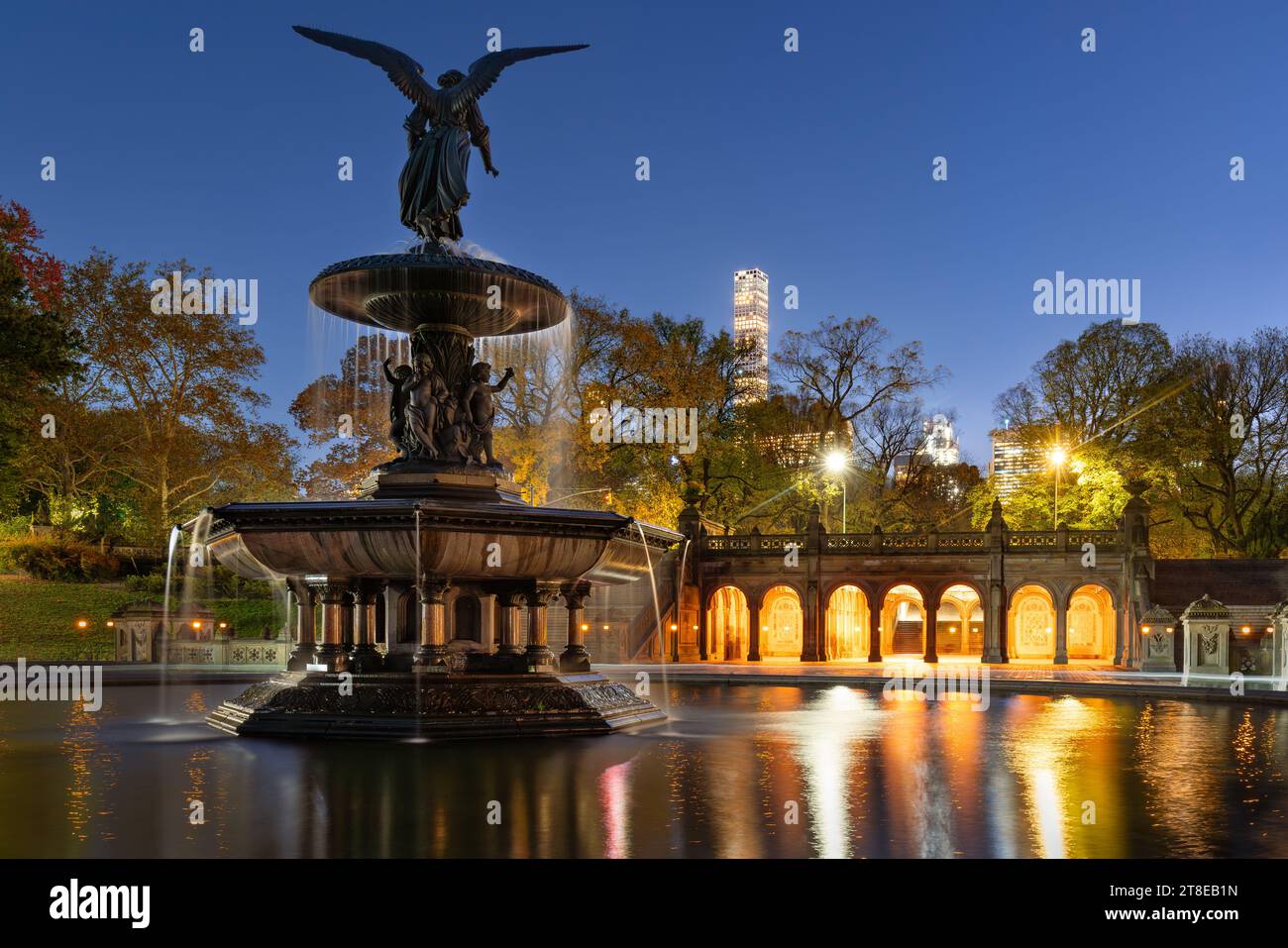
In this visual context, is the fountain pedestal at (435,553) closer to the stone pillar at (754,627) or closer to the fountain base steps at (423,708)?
the fountain base steps at (423,708)

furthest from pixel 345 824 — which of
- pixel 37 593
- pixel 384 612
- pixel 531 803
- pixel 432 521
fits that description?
pixel 37 593

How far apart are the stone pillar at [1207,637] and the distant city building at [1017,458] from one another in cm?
2036

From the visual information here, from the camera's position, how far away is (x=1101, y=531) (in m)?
40.9

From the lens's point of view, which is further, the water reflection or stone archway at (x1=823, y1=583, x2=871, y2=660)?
stone archway at (x1=823, y1=583, x2=871, y2=660)

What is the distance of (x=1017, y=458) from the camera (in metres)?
53.9

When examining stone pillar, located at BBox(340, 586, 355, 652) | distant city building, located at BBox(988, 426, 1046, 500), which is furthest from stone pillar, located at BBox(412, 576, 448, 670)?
distant city building, located at BBox(988, 426, 1046, 500)

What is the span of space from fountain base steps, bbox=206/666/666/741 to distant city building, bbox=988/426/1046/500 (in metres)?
41.2

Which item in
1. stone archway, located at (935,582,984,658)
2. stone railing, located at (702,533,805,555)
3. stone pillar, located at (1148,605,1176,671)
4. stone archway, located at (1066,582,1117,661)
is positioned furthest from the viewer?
stone archway, located at (935,582,984,658)

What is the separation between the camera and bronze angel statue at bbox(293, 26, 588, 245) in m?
15.5

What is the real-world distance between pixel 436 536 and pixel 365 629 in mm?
2304

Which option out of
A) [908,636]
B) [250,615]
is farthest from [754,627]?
[908,636]

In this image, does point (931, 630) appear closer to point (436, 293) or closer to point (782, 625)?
point (782, 625)

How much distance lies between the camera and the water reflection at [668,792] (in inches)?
281

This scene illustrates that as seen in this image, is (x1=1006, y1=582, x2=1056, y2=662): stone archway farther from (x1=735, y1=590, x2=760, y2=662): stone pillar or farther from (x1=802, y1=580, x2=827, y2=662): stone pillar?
(x1=735, y1=590, x2=760, y2=662): stone pillar
